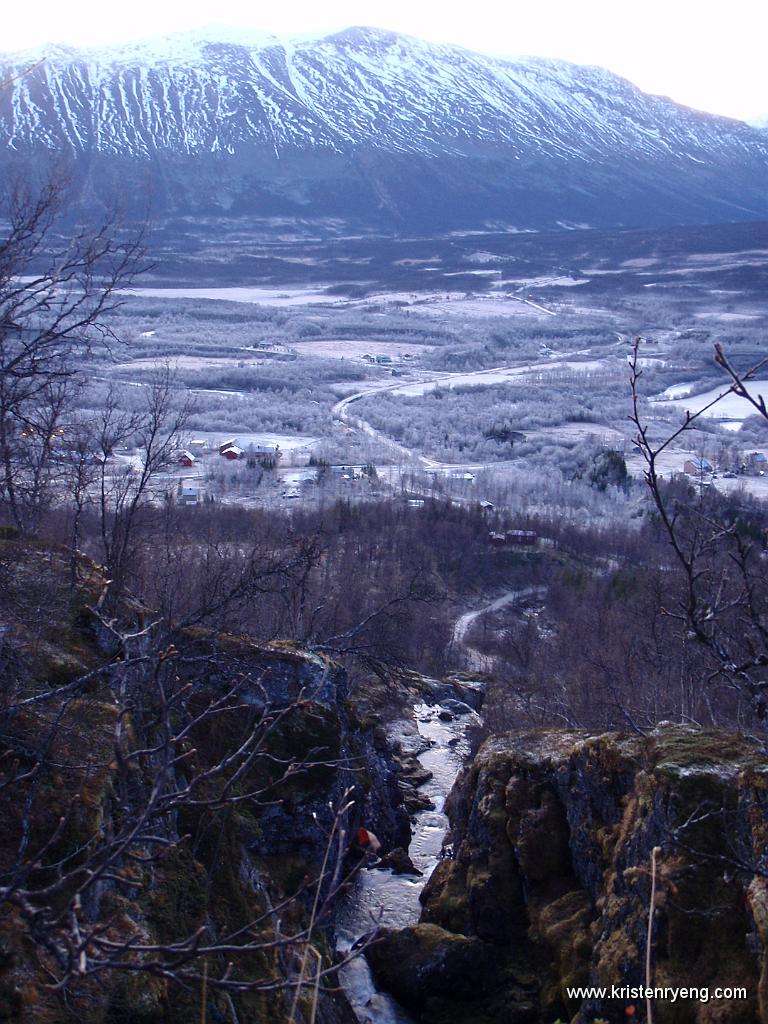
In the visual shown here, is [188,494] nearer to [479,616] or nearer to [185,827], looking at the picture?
[479,616]

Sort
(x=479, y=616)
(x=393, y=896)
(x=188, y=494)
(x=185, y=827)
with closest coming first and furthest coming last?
(x=185, y=827) → (x=393, y=896) → (x=479, y=616) → (x=188, y=494)

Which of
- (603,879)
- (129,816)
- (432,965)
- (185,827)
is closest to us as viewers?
(129,816)

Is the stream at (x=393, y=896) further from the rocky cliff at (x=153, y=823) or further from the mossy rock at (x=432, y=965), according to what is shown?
the rocky cliff at (x=153, y=823)

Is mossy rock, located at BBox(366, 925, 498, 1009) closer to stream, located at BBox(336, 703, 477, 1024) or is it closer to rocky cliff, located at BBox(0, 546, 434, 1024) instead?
stream, located at BBox(336, 703, 477, 1024)

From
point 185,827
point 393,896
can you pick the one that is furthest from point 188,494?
point 185,827

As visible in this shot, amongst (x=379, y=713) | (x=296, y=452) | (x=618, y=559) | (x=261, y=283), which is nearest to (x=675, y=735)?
(x=379, y=713)

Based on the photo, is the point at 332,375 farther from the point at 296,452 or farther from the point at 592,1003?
the point at 592,1003

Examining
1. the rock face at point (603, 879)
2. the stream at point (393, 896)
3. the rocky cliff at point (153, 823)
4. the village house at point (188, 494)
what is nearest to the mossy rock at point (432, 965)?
the rock face at point (603, 879)
